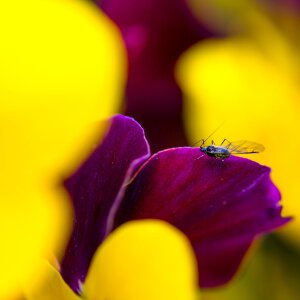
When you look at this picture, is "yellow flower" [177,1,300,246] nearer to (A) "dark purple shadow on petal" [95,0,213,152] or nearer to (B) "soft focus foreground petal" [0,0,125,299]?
(A) "dark purple shadow on petal" [95,0,213,152]

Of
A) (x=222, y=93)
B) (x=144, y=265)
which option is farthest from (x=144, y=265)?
(x=222, y=93)

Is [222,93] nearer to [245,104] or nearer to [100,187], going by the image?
[245,104]

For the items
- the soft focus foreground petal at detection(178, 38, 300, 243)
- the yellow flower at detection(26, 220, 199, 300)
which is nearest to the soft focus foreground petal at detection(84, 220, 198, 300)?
the yellow flower at detection(26, 220, 199, 300)

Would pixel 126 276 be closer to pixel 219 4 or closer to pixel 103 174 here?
pixel 103 174

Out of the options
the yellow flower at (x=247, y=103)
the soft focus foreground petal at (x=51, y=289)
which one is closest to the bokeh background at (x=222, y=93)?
the yellow flower at (x=247, y=103)

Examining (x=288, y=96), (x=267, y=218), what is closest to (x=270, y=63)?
(x=288, y=96)
